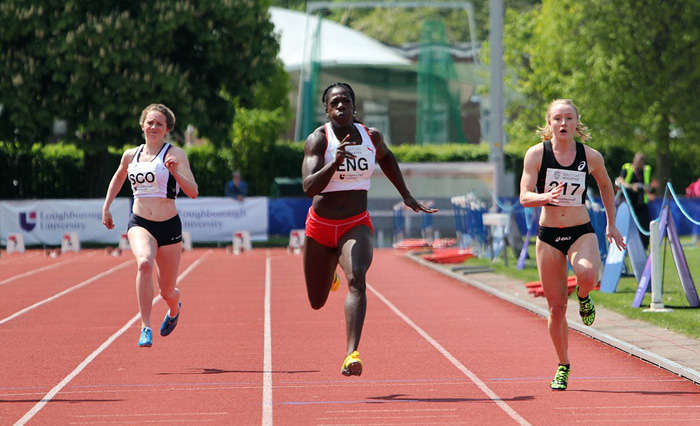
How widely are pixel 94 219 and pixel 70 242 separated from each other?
4.79ft

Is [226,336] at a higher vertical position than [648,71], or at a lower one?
lower

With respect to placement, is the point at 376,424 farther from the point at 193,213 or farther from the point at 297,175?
the point at 297,175

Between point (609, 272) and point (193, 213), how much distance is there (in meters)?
16.0

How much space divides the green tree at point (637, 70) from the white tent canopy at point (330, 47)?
39.6 ft

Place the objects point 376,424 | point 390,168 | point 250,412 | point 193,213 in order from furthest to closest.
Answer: point 193,213
point 390,168
point 250,412
point 376,424

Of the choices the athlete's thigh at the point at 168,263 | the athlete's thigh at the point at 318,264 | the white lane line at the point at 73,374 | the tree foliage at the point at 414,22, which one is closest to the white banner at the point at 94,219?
the white lane line at the point at 73,374

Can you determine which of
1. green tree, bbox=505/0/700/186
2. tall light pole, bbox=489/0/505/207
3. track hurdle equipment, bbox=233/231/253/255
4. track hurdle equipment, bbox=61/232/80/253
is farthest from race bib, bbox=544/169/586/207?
green tree, bbox=505/0/700/186

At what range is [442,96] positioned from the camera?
37.5 metres

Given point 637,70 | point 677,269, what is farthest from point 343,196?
point 637,70

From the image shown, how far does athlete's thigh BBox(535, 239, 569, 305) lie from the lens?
8070 mm

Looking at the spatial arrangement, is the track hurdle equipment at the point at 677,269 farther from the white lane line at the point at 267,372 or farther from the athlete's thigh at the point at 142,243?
the athlete's thigh at the point at 142,243

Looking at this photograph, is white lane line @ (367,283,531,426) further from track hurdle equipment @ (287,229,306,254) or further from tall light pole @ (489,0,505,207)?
track hurdle equipment @ (287,229,306,254)

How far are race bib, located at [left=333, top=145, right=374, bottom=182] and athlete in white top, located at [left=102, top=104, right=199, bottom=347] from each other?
1668 millimetres

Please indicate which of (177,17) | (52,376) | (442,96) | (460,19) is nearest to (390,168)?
(52,376)
